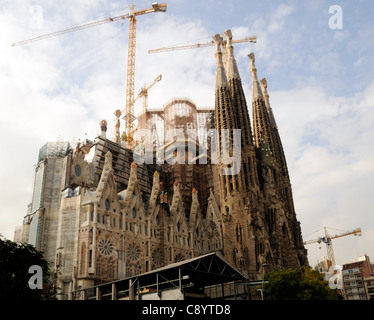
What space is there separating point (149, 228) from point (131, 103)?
3936 centimetres

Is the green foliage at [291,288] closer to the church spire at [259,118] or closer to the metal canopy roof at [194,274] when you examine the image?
the metal canopy roof at [194,274]

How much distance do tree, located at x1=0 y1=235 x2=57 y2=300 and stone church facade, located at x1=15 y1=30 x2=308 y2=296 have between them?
11.0 m

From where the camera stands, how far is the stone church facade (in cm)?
4569

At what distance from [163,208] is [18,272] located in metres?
28.9

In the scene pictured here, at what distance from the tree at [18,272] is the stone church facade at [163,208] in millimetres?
10970

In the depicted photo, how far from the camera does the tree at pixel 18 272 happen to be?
26.9m

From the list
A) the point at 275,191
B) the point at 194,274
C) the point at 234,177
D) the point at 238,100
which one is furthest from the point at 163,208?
the point at 238,100

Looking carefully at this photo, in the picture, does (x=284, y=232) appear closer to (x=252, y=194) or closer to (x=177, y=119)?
(x=252, y=194)

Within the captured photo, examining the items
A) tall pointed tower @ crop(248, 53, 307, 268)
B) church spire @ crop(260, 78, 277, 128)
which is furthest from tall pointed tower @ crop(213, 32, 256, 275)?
church spire @ crop(260, 78, 277, 128)

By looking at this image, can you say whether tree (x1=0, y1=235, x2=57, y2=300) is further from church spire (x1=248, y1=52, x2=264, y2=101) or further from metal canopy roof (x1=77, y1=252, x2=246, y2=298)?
church spire (x1=248, y1=52, x2=264, y2=101)

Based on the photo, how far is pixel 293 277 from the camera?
3659 cm

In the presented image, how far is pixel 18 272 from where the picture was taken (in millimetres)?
29875

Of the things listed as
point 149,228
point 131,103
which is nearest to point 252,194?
point 149,228

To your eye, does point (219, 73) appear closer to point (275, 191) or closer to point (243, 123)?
point (243, 123)
